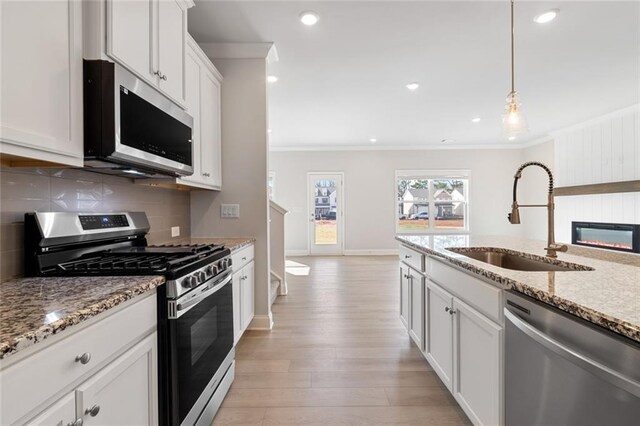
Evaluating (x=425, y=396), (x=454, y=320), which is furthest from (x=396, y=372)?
(x=454, y=320)

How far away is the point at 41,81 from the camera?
1.07m

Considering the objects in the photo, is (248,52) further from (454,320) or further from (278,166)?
(278,166)

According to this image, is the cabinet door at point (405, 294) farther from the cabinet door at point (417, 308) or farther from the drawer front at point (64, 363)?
the drawer front at point (64, 363)

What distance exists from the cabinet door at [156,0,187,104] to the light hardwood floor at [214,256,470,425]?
6.41 feet

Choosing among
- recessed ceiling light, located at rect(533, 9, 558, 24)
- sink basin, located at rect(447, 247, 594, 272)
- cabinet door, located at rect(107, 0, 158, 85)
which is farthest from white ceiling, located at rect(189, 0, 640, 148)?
sink basin, located at rect(447, 247, 594, 272)

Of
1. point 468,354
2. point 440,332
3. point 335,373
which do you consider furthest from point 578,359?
point 335,373

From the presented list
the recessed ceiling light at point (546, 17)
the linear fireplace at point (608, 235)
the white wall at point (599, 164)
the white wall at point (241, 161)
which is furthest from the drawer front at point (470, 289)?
the white wall at point (599, 164)

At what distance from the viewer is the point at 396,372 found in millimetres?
2174

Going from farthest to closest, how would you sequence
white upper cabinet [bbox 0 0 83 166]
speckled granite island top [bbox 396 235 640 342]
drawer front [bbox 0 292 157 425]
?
white upper cabinet [bbox 0 0 83 166] → speckled granite island top [bbox 396 235 640 342] → drawer front [bbox 0 292 157 425]

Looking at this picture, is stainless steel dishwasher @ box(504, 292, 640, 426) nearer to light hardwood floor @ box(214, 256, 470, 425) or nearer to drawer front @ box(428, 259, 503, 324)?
drawer front @ box(428, 259, 503, 324)

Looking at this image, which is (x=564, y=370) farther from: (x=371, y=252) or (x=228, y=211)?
(x=371, y=252)

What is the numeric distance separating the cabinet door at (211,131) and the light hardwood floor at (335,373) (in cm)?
151

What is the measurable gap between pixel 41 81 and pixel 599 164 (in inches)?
278

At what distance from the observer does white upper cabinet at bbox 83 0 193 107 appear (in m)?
1.28
